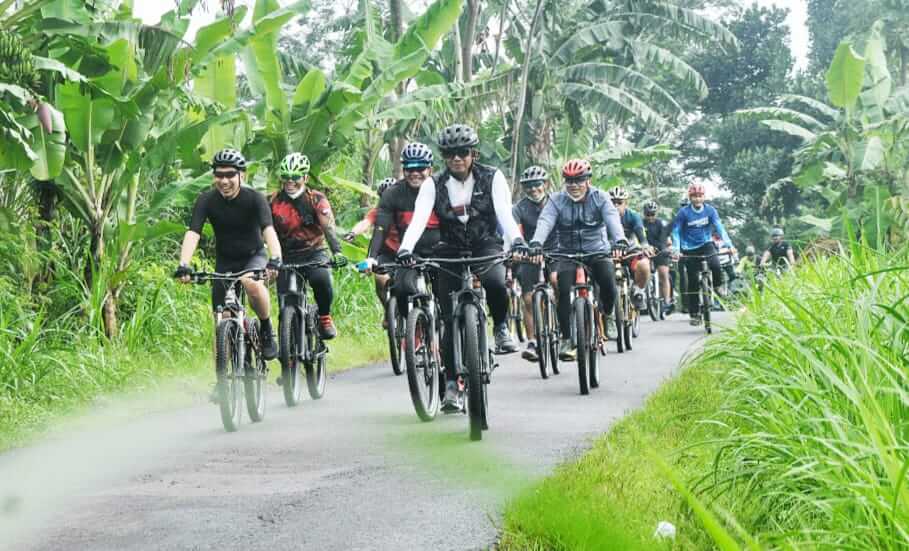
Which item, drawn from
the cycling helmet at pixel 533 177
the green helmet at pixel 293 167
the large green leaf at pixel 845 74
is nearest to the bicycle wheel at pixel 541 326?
the cycling helmet at pixel 533 177

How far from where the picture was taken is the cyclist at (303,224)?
432 inches

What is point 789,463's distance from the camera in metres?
4.66

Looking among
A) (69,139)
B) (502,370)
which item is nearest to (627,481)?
(502,370)

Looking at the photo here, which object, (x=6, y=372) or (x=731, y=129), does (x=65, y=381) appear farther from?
(x=731, y=129)

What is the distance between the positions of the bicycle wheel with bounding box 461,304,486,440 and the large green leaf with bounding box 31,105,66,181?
483 centimetres

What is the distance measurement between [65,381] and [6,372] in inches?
24.1

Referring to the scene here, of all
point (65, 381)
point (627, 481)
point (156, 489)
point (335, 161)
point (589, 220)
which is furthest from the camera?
point (335, 161)

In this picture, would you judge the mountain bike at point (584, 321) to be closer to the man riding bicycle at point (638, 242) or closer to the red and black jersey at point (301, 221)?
the red and black jersey at point (301, 221)

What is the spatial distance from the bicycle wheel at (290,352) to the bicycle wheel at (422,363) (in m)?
1.72

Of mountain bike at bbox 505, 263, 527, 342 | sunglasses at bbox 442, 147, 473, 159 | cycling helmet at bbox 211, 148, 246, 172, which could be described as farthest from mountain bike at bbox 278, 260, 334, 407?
mountain bike at bbox 505, 263, 527, 342

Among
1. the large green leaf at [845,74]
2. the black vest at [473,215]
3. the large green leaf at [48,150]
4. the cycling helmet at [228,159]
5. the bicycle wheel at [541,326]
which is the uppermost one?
the large green leaf at [845,74]

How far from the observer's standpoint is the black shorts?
372 inches

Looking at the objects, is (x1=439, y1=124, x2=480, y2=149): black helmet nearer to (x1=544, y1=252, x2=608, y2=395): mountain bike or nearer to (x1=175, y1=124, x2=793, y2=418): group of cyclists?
(x1=175, y1=124, x2=793, y2=418): group of cyclists

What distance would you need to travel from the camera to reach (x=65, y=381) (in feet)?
34.8
